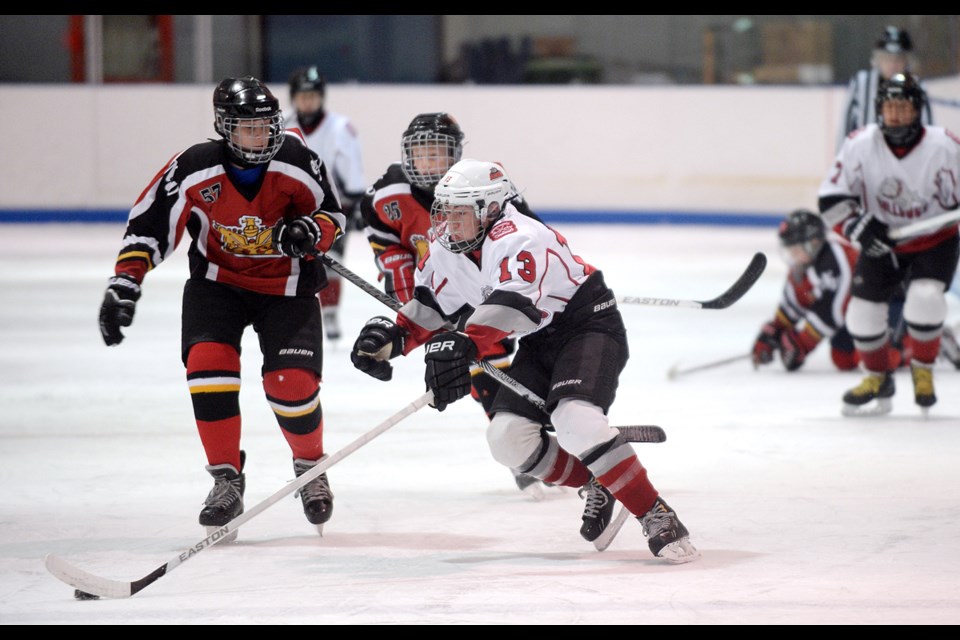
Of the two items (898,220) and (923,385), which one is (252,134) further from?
(923,385)

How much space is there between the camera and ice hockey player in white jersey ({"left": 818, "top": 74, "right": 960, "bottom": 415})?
15.2ft

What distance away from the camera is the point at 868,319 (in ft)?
15.7

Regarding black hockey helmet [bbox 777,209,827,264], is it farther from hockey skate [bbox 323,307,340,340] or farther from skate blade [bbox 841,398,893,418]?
hockey skate [bbox 323,307,340,340]

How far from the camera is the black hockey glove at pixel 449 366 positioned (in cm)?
286

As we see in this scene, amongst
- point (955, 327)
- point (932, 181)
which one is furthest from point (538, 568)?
point (955, 327)

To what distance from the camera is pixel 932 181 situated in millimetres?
4625

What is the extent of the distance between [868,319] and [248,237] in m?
2.29

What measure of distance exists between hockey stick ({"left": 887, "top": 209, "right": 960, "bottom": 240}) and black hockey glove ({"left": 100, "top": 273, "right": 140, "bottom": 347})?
2420 millimetres

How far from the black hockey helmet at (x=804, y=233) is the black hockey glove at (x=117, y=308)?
9.68 feet

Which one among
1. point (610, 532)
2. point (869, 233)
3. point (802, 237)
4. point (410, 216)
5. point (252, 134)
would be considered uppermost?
point (252, 134)

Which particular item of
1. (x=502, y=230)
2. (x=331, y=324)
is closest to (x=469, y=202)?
(x=502, y=230)

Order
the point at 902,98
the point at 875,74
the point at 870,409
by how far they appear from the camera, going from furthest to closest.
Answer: the point at 875,74
the point at 870,409
the point at 902,98

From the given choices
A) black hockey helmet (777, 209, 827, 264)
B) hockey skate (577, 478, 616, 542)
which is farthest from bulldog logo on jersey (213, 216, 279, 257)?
black hockey helmet (777, 209, 827, 264)

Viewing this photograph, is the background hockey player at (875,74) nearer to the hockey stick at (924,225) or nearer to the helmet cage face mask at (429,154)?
the hockey stick at (924,225)
